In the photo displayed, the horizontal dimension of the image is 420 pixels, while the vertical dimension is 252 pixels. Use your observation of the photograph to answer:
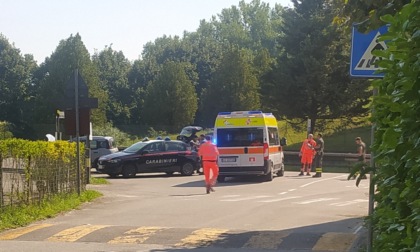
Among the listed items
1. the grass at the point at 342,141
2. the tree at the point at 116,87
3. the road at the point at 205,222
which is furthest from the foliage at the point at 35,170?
the tree at the point at 116,87

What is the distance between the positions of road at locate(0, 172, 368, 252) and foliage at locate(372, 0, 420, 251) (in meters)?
6.70

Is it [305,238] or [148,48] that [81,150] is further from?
[148,48]

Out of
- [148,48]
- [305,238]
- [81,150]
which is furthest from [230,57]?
[148,48]

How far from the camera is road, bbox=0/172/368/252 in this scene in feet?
37.4

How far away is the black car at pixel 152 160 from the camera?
96.8 feet

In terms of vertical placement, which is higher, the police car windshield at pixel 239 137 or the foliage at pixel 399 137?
the police car windshield at pixel 239 137

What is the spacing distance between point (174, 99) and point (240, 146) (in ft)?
144

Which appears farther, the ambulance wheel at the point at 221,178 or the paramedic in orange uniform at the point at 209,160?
the ambulance wheel at the point at 221,178

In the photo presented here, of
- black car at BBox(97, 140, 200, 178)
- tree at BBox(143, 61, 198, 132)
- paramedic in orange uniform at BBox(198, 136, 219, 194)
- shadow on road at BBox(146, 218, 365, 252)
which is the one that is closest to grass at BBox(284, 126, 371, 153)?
tree at BBox(143, 61, 198, 132)

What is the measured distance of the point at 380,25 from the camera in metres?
7.24

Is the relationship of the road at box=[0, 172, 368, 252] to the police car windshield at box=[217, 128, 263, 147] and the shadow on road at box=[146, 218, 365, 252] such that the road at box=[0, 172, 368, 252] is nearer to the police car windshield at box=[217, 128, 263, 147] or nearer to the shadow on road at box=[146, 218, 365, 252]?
the shadow on road at box=[146, 218, 365, 252]

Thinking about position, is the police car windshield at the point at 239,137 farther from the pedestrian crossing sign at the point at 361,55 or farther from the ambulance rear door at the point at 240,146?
the pedestrian crossing sign at the point at 361,55

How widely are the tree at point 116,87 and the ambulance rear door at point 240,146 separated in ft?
154

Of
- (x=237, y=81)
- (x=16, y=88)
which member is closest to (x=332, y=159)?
(x=237, y=81)
